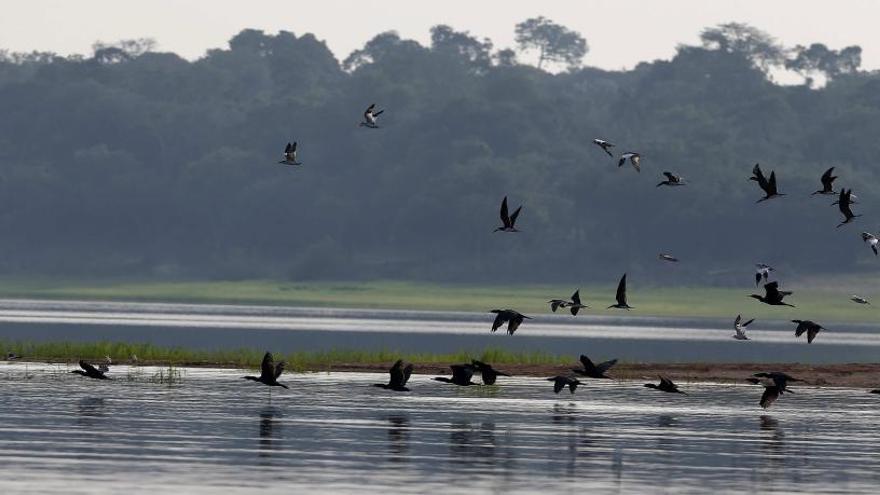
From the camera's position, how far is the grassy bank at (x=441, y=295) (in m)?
161

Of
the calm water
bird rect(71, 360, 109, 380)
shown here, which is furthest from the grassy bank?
bird rect(71, 360, 109, 380)

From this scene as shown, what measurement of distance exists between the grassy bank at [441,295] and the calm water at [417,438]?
100 meters

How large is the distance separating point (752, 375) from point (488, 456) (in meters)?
26.8

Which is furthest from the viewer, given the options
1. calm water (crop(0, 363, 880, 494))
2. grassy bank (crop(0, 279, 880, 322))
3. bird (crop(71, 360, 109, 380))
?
grassy bank (crop(0, 279, 880, 322))

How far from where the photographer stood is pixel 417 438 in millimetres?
41594

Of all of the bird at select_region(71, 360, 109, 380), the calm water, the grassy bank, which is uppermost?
the grassy bank

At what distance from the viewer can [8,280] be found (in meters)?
189

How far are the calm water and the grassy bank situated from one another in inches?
3938

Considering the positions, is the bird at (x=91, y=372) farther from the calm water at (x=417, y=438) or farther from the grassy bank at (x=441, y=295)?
the grassy bank at (x=441, y=295)

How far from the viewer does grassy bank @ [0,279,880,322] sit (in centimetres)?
16112

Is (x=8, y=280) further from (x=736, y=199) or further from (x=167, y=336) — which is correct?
(x=167, y=336)

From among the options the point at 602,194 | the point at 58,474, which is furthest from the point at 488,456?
the point at 602,194

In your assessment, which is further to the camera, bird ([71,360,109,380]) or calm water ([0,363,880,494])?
bird ([71,360,109,380])

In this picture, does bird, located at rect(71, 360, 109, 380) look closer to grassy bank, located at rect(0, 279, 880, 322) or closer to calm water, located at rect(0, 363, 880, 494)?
calm water, located at rect(0, 363, 880, 494)
